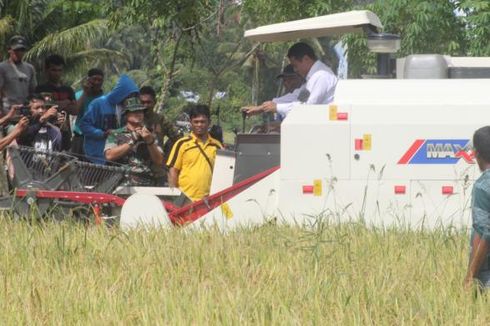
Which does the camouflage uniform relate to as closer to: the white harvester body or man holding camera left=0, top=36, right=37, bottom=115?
the white harvester body

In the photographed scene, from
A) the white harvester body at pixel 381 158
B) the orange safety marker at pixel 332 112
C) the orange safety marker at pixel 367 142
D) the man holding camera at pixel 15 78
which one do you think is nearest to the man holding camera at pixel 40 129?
the man holding camera at pixel 15 78

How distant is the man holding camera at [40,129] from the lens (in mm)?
13016

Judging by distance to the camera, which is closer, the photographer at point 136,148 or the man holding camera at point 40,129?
the photographer at point 136,148

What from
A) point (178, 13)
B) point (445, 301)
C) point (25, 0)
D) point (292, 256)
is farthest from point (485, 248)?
point (25, 0)

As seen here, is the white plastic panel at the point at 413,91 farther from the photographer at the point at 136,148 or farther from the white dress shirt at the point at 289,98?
the photographer at the point at 136,148

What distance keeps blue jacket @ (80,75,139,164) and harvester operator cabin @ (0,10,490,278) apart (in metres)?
0.04

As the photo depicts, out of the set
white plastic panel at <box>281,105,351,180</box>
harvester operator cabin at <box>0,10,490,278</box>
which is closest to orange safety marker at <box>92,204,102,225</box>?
harvester operator cabin at <box>0,10,490,278</box>

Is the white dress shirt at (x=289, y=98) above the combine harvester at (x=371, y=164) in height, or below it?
above

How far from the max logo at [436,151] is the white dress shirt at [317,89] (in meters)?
1.17

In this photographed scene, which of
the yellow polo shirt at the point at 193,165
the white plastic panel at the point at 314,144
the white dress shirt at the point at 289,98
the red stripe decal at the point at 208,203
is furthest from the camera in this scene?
the yellow polo shirt at the point at 193,165

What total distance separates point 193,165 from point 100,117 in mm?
1923

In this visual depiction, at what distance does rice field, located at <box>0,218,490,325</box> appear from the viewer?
6777 millimetres

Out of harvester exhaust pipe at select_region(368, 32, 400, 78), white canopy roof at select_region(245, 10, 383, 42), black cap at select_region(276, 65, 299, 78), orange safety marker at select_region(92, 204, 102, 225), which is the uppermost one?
white canopy roof at select_region(245, 10, 383, 42)

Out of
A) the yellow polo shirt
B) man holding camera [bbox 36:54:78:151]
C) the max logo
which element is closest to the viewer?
the max logo
